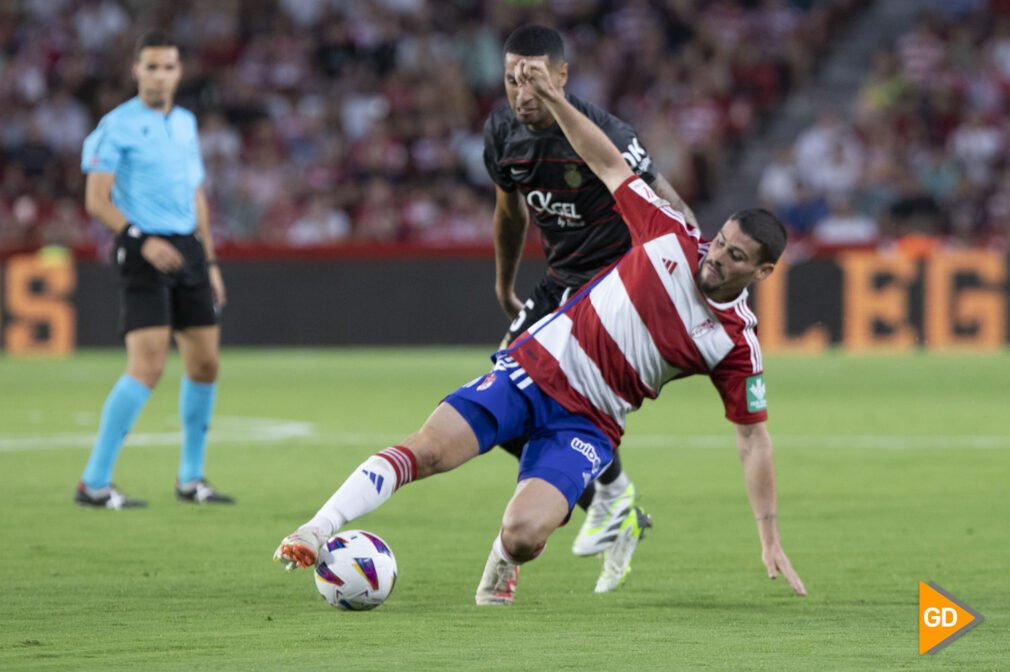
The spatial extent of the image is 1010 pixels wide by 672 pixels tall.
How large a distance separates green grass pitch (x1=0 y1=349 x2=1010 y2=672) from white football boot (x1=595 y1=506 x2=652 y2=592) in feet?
0.26

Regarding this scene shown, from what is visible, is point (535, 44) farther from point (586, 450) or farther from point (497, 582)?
point (497, 582)

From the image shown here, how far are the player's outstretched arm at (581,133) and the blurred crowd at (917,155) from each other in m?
14.9

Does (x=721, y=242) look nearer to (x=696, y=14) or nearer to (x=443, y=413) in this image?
(x=443, y=413)

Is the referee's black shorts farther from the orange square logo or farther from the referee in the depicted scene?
the orange square logo

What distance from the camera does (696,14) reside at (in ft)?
85.6

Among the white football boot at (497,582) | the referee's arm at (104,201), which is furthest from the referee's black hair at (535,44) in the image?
the referee's arm at (104,201)

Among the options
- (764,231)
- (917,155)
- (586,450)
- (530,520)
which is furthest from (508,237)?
(917,155)

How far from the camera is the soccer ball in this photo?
605cm

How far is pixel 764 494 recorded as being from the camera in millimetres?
6484

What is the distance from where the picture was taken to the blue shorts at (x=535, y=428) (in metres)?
6.27

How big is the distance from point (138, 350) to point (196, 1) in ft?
61.7

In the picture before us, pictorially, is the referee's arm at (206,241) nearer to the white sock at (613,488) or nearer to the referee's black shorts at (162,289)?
the referee's black shorts at (162,289)

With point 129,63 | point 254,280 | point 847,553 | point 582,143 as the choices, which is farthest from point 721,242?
point 129,63

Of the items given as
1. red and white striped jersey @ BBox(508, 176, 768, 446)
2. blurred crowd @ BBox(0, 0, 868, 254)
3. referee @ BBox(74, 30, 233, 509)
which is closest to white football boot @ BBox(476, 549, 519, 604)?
red and white striped jersey @ BBox(508, 176, 768, 446)
